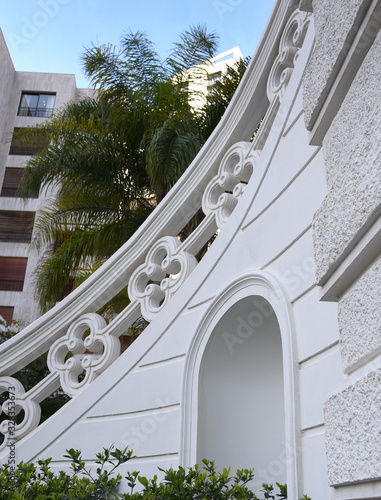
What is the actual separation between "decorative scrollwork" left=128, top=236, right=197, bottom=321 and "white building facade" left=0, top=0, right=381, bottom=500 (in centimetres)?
1

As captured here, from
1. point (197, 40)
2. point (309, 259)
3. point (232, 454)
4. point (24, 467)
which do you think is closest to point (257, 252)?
point (309, 259)

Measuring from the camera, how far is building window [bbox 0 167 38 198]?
3012 cm

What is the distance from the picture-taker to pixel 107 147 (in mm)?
12344

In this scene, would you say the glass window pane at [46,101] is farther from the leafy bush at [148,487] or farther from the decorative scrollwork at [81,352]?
the leafy bush at [148,487]

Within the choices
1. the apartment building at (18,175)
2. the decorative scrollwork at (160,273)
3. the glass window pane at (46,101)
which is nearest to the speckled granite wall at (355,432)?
the decorative scrollwork at (160,273)

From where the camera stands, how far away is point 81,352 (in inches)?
179

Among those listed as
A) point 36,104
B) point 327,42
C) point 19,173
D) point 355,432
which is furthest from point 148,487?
point 36,104

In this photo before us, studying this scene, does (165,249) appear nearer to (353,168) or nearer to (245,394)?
(245,394)

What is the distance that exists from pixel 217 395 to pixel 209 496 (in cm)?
93

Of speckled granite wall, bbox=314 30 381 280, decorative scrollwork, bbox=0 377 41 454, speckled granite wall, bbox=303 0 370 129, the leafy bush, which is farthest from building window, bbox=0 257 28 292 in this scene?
speckled granite wall, bbox=314 30 381 280

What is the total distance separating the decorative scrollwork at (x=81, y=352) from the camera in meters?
4.39

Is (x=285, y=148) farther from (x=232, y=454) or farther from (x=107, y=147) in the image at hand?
(x=107, y=147)

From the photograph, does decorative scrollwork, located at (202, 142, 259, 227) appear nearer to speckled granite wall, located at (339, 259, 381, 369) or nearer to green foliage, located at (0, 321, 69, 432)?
speckled granite wall, located at (339, 259, 381, 369)

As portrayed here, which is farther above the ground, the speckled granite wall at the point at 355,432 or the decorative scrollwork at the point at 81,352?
the decorative scrollwork at the point at 81,352
